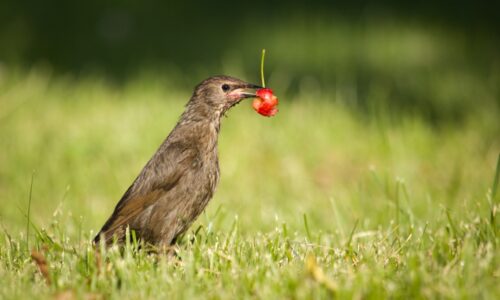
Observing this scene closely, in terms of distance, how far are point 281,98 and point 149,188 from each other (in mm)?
3731

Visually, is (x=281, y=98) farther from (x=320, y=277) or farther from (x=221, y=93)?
(x=320, y=277)

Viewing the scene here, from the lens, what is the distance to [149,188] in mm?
4699

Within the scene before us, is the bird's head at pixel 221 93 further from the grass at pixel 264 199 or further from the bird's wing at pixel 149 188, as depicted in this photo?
the grass at pixel 264 199

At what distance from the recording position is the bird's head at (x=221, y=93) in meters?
4.95

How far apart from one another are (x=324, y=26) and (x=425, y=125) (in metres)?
3.87

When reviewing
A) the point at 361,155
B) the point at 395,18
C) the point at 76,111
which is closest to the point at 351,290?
the point at 361,155

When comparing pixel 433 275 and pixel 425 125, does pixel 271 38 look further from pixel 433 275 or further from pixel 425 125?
pixel 433 275

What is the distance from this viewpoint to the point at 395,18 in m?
Result: 11.3

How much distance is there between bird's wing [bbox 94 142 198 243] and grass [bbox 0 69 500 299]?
165 mm

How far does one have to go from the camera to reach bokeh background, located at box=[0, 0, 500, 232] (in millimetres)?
6336

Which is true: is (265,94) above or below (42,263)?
above

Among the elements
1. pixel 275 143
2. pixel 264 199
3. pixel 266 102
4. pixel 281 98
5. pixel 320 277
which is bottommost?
pixel 264 199

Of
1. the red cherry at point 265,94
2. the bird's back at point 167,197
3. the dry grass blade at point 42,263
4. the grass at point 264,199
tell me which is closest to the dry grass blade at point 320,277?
the grass at point 264,199

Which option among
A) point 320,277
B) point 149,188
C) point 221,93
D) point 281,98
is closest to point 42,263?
point 149,188
